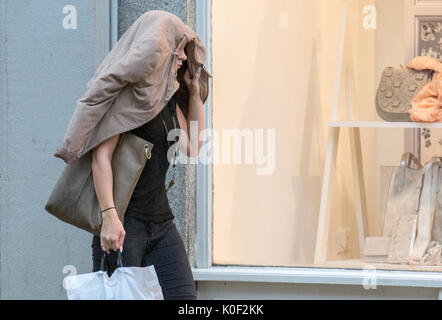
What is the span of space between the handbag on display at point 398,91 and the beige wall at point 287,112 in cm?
7

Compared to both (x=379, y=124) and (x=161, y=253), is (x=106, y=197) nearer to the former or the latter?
(x=161, y=253)

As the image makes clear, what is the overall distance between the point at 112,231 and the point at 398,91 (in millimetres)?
2253

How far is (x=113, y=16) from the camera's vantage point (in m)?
4.38

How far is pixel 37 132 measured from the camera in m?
4.47

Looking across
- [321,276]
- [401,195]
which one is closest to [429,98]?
[401,195]

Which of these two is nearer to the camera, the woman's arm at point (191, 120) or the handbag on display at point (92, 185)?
the handbag on display at point (92, 185)

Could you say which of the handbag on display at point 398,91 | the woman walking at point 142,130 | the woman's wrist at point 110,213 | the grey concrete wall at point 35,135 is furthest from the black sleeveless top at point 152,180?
the handbag on display at point 398,91

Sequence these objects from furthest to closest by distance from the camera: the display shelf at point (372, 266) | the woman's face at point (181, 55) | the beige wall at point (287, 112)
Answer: the beige wall at point (287, 112)
the display shelf at point (372, 266)
the woman's face at point (181, 55)

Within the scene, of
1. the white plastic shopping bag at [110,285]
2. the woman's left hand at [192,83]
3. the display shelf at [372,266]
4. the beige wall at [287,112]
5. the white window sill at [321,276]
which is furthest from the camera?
the beige wall at [287,112]

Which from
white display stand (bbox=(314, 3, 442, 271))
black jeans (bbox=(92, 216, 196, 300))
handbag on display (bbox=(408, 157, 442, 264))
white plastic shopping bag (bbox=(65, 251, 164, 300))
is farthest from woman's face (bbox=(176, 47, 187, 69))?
handbag on display (bbox=(408, 157, 442, 264))

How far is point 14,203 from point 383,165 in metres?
2.05

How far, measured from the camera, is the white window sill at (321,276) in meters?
4.28

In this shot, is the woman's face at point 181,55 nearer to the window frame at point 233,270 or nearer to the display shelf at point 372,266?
the window frame at point 233,270

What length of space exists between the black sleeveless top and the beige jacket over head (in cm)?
8
